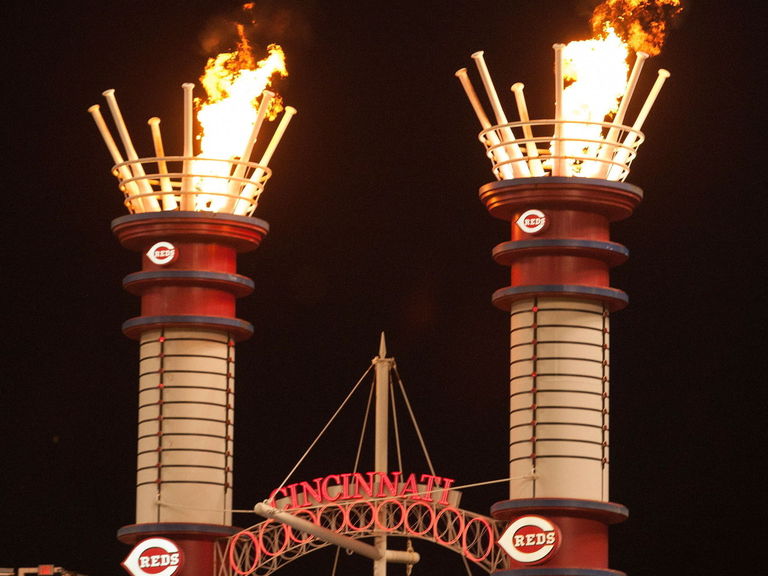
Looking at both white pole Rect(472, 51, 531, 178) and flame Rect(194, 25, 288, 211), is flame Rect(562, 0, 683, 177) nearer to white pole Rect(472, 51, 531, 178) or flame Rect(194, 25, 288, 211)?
white pole Rect(472, 51, 531, 178)

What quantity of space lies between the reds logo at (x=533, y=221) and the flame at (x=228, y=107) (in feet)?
28.4

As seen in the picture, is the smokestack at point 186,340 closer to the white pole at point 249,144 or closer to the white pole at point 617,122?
the white pole at point 249,144

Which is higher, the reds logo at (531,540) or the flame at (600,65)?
the flame at (600,65)

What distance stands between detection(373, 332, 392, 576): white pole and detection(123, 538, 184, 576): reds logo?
5.65m

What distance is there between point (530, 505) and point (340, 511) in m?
5.49

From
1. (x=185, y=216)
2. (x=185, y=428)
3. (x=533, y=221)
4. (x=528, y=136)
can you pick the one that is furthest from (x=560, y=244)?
(x=185, y=428)

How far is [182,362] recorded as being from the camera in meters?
55.1

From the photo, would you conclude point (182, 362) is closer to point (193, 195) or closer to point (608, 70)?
point (193, 195)

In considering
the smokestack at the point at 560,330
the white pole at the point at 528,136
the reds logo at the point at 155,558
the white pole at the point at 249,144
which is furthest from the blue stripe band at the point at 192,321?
the white pole at the point at 528,136

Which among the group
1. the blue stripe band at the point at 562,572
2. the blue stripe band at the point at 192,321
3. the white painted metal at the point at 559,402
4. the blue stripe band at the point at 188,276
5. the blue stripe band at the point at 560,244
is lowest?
the blue stripe band at the point at 562,572

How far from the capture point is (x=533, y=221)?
52.0 m

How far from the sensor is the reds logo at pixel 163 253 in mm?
55594

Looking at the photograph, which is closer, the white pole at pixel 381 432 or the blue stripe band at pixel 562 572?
the blue stripe band at pixel 562 572

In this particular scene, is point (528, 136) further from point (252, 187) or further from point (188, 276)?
point (188, 276)
